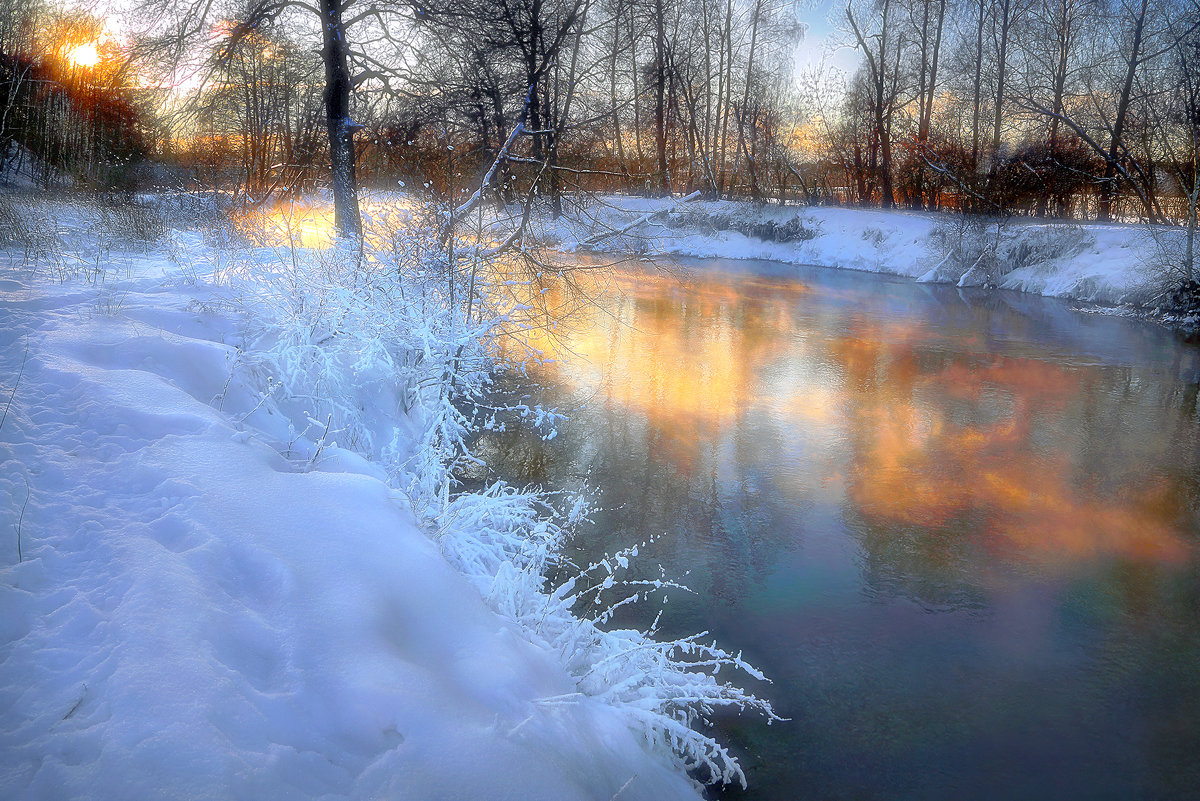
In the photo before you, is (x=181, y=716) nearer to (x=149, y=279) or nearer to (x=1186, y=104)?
(x=149, y=279)

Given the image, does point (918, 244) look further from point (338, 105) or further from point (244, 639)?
point (244, 639)

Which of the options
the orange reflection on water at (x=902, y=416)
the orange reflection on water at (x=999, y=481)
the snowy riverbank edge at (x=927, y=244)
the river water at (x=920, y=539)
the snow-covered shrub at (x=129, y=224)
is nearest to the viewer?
the river water at (x=920, y=539)

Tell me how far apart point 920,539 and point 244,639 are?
528 centimetres

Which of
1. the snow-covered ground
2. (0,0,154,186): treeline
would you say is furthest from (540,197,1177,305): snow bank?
(0,0,154,186): treeline

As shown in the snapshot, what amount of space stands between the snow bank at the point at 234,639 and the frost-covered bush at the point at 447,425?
31 cm

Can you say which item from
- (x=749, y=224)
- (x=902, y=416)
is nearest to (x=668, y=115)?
(x=749, y=224)

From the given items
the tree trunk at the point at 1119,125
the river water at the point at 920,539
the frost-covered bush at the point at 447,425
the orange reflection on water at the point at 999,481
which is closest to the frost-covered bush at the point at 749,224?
the tree trunk at the point at 1119,125

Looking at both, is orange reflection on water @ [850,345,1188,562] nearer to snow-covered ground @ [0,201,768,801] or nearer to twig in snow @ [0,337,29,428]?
snow-covered ground @ [0,201,768,801]

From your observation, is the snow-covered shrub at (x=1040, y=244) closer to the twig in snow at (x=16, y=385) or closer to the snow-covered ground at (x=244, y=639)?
the snow-covered ground at (x=244, y=639)

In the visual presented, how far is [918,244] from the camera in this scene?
23109 mm

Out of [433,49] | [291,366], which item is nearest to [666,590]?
[291,366]

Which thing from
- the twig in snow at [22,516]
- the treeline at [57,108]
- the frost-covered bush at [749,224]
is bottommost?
the twig in snow at [22,516]

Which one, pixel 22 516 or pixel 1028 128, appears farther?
pixel 1028 128

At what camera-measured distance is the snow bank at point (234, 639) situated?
2.12 metres
